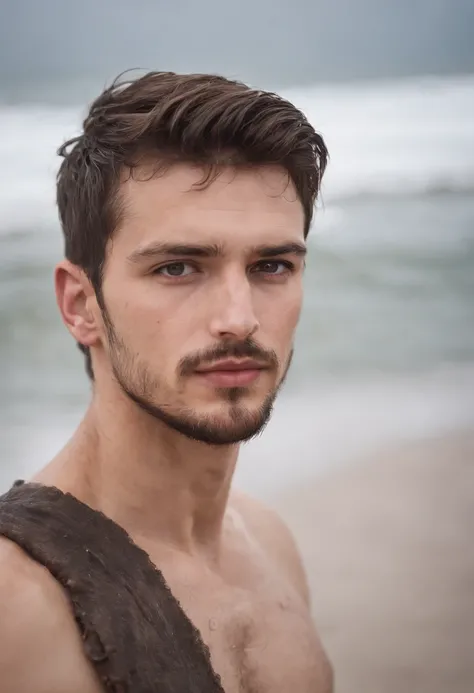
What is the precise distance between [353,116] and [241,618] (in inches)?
56.2

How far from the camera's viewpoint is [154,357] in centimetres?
101

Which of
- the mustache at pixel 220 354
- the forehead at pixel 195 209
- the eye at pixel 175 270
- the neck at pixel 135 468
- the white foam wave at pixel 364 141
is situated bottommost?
the neck at pixel 135 468

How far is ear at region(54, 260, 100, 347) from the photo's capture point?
3.55 feet

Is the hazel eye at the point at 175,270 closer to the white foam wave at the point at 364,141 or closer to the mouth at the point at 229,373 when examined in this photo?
the mouth at the point at 229,373

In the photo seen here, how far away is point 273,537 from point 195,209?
2.21 ft

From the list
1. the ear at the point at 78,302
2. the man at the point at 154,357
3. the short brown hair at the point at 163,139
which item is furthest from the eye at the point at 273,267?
the ear at the point at 78,302

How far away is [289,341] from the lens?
3.54 feet

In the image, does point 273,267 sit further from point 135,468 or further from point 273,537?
point 273,537

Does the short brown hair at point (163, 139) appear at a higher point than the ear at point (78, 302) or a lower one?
higher

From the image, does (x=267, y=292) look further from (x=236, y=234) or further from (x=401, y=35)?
(x=401, y=35)

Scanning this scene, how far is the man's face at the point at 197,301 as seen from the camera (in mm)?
986

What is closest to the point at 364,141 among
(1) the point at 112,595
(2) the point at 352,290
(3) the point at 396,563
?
(2) the point at 352,290

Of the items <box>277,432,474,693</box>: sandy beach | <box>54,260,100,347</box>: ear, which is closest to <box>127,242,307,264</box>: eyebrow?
<box>54,260,100,347</box>: ear

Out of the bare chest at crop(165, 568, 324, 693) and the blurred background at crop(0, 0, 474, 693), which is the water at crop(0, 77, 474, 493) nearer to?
the blurred background at crop(0, 0, 474, 693)
